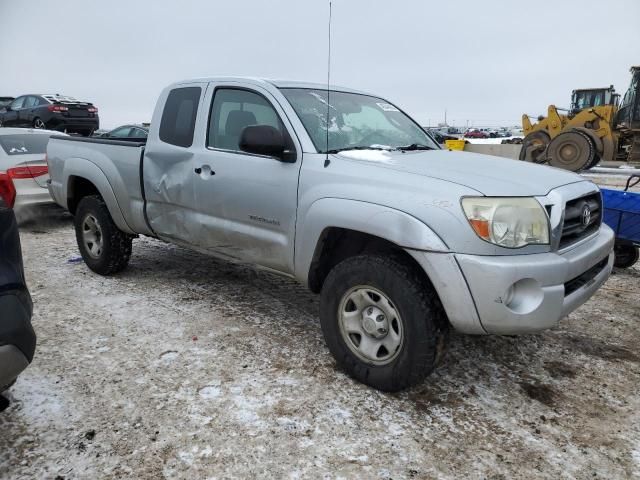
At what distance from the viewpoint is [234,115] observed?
3697mm

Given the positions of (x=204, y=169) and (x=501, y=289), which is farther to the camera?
(x=204, y=169)

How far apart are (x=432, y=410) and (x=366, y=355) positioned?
475mm

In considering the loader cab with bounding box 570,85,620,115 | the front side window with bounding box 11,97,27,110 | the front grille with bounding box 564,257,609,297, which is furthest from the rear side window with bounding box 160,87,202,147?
the loader cab with bounding box 570,85,620,115

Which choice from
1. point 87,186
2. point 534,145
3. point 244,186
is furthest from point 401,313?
point 534,145

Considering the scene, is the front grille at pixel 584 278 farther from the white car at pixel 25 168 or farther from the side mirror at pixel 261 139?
the white car at pixel 25 168

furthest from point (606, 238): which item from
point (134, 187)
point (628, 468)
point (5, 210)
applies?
point (134, 187)

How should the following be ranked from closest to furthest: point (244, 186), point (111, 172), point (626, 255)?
point (244, 186) → point (111, 172) → point (626, 255)

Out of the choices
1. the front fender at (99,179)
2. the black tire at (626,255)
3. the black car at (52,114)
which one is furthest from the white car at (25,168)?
the black car at (52,114)

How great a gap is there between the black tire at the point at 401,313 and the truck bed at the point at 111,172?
7.44 ft

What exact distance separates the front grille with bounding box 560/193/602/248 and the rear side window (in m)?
Result: 2.74

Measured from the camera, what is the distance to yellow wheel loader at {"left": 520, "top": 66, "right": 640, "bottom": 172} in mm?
15891

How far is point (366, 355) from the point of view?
2871 mm

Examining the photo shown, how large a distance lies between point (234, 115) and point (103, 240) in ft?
6.62

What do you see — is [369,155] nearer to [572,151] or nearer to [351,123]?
[351,123]
